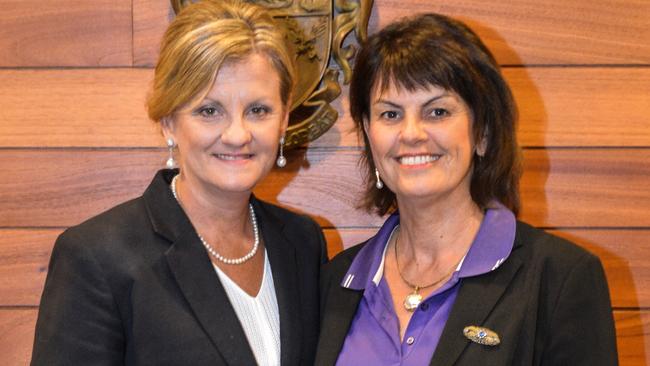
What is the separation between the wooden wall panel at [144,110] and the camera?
2.47m

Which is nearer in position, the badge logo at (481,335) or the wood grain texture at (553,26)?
the badge logo at (481,335)

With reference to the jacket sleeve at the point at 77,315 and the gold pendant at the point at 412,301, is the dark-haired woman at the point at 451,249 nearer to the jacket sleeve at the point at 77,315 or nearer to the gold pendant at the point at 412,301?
the gold pendant at the point at 412,301

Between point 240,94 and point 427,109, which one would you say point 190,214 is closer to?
point 240,94

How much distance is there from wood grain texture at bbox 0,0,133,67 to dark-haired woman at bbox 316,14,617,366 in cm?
92

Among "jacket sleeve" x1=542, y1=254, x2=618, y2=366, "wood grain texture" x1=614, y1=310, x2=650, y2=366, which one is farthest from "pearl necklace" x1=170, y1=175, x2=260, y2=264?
"wood grain texture" x1=614, y1=310, x2=650, y2=366

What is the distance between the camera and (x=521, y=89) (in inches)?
97.3

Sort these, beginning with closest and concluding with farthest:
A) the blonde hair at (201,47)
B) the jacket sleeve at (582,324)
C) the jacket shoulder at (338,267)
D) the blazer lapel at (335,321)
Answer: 1. the jacket sleeve at (582,324)
2. the blonde hair at (201,47)
3. the blazer lapel at (335,321)
4. the jacket shoulder at (338,267)

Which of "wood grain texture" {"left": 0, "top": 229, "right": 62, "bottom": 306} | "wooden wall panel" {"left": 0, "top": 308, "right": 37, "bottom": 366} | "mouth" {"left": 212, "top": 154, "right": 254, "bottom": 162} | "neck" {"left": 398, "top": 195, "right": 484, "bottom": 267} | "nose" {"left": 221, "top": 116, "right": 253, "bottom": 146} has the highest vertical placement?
"nose" {"left": 221, "top": 116, "right": 253, "bottom": 146}

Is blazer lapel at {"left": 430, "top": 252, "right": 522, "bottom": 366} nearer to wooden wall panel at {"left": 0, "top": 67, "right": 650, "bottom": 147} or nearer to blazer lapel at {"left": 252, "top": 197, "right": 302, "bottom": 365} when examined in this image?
blazer lapel at {"left": 252, "top": 197, "right": 302, "bottom": 365}

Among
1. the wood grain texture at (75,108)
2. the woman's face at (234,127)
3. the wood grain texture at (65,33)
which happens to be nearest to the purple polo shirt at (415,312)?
the woman's face at (234,127)

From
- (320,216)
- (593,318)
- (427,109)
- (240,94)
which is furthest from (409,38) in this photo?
(320,216)

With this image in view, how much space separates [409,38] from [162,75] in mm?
512

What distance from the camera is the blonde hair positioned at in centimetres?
172

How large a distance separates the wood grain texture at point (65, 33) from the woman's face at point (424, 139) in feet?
3.37
